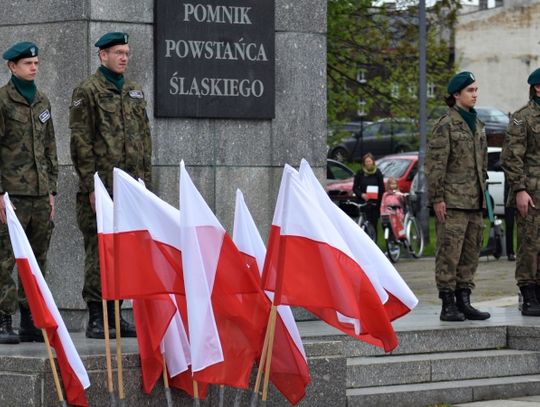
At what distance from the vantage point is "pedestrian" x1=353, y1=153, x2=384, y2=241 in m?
25.4

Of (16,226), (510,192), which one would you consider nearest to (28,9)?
(16,226)

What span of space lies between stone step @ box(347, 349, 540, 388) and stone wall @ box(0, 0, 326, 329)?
75.0 inches

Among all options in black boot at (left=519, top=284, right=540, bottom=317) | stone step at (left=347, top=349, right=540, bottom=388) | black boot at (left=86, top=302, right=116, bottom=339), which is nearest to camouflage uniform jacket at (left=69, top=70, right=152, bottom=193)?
black boot at (left=86, top=302, right=116, bottom=339)

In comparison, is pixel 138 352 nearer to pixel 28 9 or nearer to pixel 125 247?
pixel 125 247

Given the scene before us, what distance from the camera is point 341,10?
27609 millimetres

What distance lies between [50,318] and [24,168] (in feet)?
6.22

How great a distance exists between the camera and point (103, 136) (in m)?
A: 10.3

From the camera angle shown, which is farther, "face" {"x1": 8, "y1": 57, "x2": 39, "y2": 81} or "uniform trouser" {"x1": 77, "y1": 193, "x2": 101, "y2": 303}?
"uniform trouser" {"x1": 77, "y1": 193, "x2": 101, "y2": 303}

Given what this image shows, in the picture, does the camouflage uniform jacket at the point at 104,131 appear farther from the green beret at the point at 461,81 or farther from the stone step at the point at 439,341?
the green beret at the point at 461,81

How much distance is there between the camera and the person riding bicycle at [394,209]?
81.6 ft

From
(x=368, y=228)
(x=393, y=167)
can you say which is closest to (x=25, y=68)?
(x=368, y=228)

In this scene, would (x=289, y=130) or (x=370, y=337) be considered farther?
(x=289, y=130)

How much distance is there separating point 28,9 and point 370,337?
A: 4377 mm

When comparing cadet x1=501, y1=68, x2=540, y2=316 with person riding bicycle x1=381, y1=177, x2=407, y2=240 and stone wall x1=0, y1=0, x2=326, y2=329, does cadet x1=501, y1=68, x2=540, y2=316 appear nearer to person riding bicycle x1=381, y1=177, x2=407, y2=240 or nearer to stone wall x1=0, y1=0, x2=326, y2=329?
stone wall x1=0, y1=0, x2=326, y2=329
